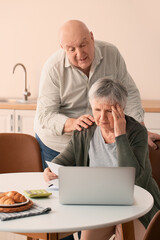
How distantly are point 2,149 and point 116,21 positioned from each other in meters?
1.92

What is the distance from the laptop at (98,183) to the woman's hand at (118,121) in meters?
0.45

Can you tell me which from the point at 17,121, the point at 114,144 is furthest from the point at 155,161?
the point at 17,121

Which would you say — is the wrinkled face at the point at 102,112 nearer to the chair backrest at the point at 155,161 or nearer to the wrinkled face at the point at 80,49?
the wrinkled face at the point at 80,49

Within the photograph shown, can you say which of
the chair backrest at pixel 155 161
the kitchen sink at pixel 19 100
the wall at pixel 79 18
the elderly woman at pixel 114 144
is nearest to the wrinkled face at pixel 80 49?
the elderly woman at pixel 114 144

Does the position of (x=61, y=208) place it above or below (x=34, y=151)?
above

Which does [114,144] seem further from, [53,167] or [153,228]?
[153,228]

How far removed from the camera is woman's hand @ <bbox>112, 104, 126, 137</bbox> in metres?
2.33

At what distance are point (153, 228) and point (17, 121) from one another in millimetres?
3014

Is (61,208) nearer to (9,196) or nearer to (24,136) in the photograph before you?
(9,196)

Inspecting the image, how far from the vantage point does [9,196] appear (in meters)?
1.90

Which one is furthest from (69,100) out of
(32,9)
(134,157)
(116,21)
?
(32,9)

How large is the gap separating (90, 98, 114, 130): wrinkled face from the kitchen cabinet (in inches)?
78.9

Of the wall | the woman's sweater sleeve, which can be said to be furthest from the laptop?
the wall

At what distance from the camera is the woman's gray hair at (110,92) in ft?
7.80
